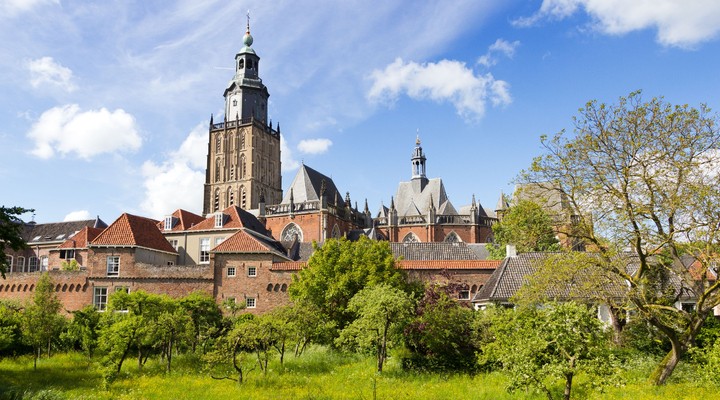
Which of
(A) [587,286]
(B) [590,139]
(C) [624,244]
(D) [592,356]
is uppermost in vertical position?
(B) [590,139]

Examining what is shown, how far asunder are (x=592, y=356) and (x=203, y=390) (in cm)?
1488

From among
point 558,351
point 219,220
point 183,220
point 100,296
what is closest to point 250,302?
point 100,296

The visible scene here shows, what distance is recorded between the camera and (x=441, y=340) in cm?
2788

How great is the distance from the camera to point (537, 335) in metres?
17.7

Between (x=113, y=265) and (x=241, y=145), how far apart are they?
45.1 meters

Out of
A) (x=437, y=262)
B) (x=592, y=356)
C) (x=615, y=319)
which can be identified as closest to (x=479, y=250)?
(x=437, y=262)

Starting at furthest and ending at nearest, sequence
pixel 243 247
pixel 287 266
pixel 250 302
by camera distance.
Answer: pixel 243 247, pixel 250 302, pixel 287 266

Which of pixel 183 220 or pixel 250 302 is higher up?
pixel 183 220

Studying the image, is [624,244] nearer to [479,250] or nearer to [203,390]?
[203,390]

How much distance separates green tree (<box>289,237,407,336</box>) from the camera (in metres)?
32.5

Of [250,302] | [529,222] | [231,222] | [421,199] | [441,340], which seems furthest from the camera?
[421,199]

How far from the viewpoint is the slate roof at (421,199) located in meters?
69.8

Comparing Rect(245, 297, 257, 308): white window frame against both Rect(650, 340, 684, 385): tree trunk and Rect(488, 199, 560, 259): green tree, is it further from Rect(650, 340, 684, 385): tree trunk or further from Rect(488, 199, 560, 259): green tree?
Rect(650, 340, 684, 385): tree trunk

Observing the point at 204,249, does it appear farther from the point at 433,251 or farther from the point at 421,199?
the point at 421,199
